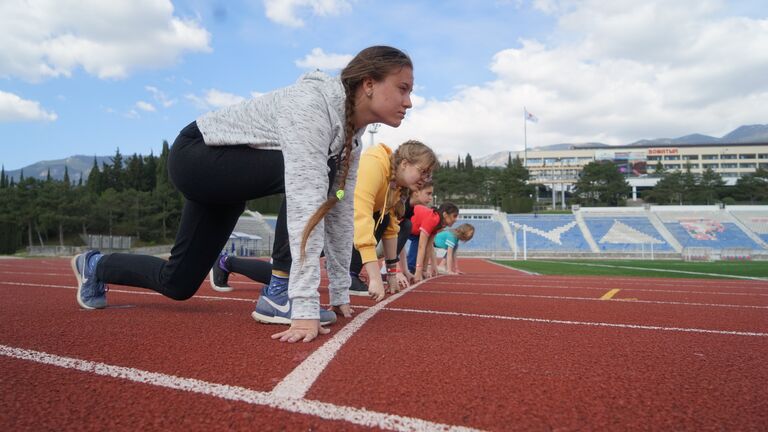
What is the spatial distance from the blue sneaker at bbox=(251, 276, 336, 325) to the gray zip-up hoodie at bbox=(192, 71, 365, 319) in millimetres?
397

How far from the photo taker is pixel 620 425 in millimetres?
1329

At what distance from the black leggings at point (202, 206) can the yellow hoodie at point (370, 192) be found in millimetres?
810

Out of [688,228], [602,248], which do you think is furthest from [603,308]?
[688,228]

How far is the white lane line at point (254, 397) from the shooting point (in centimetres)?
130

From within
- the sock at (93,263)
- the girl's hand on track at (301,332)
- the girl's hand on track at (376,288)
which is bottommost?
the girl's hand on track at (301,332)

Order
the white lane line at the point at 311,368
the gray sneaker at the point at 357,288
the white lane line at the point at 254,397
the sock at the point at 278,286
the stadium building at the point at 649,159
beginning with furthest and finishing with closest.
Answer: the stadium building at the point at 649,159 < the gray sneaker at the point at 357,288 < the sock at the point at 278,286 < the white lane line at the point at 311,368 < the white lane line at the point at 254,397

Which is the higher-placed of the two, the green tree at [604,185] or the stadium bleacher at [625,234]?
the green tree at [604,185]

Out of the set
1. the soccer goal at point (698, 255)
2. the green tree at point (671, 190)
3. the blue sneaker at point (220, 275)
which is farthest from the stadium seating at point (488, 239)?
the green tree at point (671, 190)

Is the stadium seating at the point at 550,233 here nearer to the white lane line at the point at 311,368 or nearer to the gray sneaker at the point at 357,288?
the gray sneaker at the point at 357,288

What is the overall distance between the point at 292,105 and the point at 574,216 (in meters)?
47.7

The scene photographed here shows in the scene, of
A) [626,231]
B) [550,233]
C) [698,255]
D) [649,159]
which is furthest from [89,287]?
[649,159]

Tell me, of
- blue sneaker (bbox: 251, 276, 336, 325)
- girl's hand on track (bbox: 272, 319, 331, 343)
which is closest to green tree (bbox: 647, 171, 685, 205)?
blue sneaker (bbox: 251, 276, 336, 325)

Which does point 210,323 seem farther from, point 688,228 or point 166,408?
point 688,228

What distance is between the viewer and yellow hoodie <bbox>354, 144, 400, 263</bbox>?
3.50 metres
